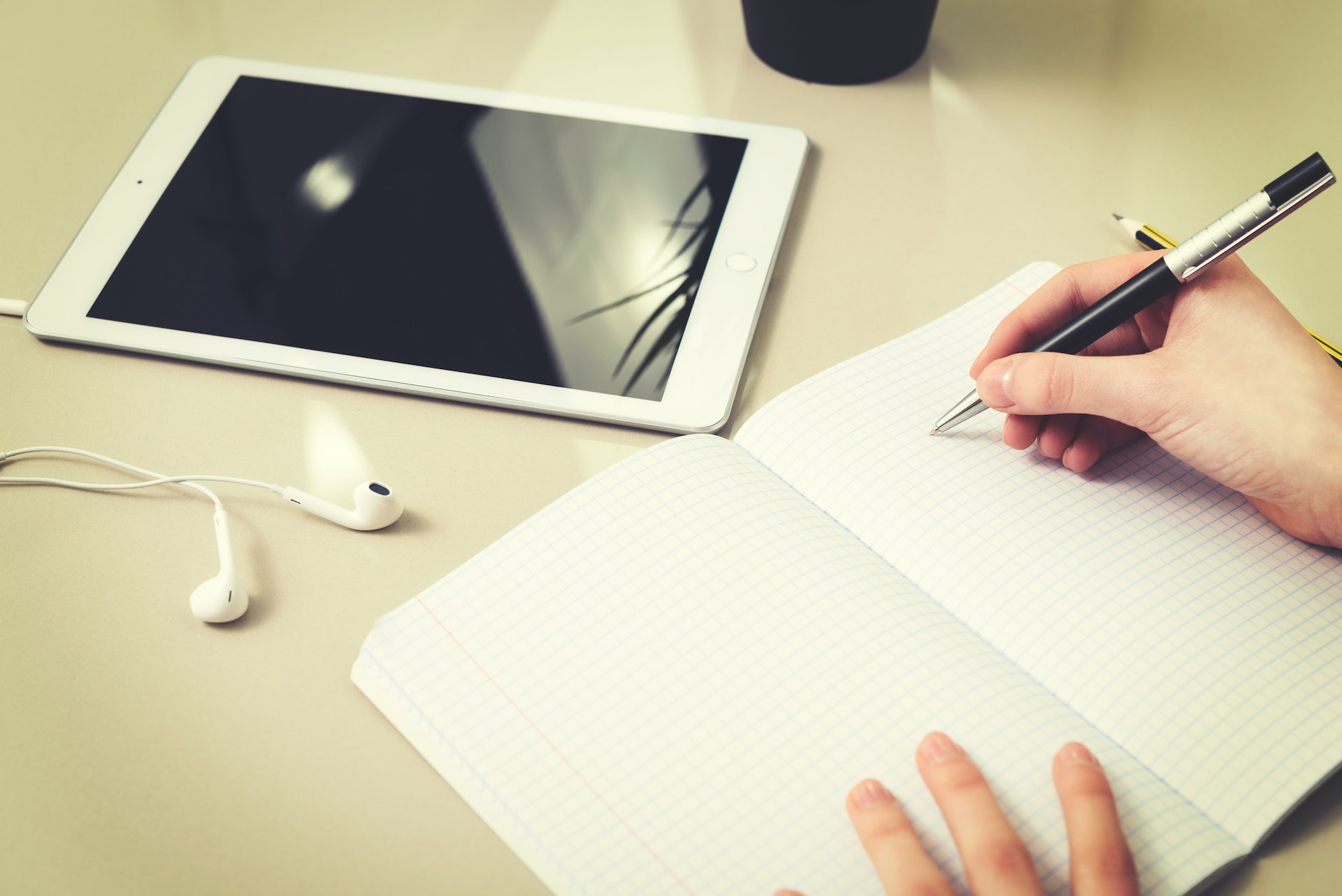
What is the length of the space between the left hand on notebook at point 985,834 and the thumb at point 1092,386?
8.6 inches

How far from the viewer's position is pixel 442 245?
798 mm

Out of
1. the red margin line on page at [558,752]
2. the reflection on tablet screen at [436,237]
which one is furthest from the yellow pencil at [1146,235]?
the red margin line on page at [558,752]

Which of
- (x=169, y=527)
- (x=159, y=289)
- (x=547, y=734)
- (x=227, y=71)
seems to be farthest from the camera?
(x=227, y=71)

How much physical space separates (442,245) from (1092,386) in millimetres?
505

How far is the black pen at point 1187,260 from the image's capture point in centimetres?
57

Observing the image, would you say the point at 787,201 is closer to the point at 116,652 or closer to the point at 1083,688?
the point at 1083,688

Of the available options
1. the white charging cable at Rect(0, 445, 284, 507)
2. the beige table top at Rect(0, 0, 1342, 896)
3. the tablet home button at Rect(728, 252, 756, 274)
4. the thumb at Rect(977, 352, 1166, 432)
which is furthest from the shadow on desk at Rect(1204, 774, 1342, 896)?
the white charging cable at Rect(0, 445, 284, 507)

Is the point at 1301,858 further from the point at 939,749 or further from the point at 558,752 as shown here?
the point at 558,752

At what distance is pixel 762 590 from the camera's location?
583 mm

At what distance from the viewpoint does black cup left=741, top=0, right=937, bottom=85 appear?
924 mm

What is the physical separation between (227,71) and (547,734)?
0.76 metres

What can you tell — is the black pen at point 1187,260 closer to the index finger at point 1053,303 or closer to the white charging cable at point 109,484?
the index finger at point 1053,303

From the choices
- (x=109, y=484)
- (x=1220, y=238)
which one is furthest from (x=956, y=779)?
(x=109, y=484)

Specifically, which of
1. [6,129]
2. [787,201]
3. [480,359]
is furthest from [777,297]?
[6,129]
